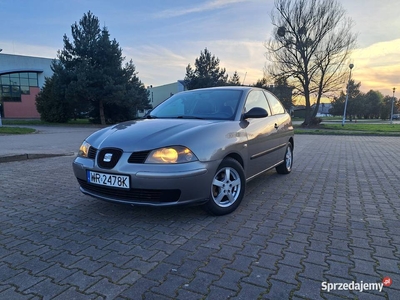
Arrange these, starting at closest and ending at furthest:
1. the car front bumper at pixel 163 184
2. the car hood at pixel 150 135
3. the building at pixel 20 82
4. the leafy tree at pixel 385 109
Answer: the car front bumper at pixel 163 184 < the car hood at pixel 150 135 < the building at pixel 20 82 < the leafy tree at pixel 385 109

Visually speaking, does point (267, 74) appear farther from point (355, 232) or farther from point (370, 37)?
point (355, 232)

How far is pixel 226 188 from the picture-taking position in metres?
3.30

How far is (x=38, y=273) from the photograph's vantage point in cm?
213

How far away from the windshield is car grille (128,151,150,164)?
3.84ft

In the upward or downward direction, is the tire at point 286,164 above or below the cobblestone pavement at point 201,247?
above

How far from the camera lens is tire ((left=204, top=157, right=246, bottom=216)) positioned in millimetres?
3156

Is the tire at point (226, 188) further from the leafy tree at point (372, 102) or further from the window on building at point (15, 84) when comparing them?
the leafy tree at point (372, 102)

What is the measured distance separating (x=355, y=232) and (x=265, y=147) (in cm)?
178

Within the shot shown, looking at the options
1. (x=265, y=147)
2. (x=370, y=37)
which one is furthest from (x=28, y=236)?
(x=370, y=37)

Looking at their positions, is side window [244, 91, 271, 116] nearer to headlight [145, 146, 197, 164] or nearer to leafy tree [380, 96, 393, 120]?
headlight [145, 146, 197, 164]

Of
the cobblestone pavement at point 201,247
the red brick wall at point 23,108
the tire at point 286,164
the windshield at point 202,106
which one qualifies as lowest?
the cobblestone pavement at point 201,247

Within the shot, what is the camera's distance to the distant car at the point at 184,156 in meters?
2.78

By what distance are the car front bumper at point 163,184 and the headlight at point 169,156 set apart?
48mm

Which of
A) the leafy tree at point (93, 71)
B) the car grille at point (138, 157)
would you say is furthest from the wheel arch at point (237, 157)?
the leafy tree at point (93, 71)
